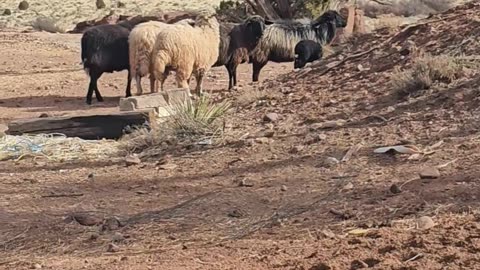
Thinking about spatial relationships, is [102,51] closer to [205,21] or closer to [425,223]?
[205,21]

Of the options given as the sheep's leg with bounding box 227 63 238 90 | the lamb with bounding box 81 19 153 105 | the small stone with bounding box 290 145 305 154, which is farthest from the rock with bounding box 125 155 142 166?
the sheep's leg with bounding box 227 63 238 90

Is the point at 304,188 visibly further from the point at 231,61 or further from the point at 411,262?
the point at 231,61

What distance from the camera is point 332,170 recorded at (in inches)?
328

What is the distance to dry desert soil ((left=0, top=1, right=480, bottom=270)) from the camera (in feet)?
19.3

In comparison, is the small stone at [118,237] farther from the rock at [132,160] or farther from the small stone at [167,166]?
the rock at [132,160]

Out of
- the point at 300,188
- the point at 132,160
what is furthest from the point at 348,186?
the point at 132,160

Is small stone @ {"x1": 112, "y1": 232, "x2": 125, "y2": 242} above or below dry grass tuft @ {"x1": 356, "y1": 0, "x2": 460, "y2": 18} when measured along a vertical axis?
above

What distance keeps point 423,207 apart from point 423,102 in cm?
382

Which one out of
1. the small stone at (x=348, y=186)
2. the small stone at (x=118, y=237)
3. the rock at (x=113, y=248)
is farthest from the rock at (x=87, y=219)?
the small stone at (x=348, y=186)

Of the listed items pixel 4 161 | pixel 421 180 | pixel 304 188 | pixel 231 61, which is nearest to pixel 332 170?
pixel 304 188

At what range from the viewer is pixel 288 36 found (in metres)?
19.7

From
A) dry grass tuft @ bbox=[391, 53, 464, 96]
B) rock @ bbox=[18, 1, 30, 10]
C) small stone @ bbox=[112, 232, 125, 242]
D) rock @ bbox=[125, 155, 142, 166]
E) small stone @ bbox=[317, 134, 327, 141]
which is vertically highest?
dry grass tuft @ bbox=[391, 53, 464, 96]

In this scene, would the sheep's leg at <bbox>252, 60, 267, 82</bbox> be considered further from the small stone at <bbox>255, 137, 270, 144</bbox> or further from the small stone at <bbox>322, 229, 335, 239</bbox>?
the small stone at <bbox>322, 229, 335, 239</bbox>

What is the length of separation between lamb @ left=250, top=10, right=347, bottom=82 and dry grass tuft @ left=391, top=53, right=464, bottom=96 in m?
8.27
